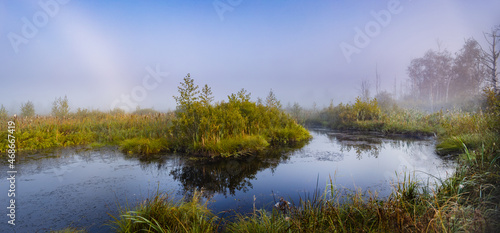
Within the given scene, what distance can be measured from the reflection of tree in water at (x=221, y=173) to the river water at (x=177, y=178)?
0.02 metres

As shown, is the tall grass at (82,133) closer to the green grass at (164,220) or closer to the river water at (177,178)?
the river water at (177,178)

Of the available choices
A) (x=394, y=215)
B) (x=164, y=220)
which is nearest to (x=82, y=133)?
(x=164, y=220)

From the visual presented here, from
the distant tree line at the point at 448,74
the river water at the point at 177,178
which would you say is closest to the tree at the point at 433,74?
the distant tree line at the point at 448,74

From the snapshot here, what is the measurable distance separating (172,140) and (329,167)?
6115 millimetres

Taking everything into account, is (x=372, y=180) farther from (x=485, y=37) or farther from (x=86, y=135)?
(x=485, y=37)

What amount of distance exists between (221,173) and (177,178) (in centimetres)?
114

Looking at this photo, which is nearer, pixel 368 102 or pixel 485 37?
pixel 485 37

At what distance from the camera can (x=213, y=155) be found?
833cm

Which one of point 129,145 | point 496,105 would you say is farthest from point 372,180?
point 129,145

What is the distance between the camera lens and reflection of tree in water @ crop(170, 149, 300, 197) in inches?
208

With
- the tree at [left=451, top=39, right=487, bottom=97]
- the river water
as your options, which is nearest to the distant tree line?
the tree at [left=451, top=39, right=487, bottom=97]

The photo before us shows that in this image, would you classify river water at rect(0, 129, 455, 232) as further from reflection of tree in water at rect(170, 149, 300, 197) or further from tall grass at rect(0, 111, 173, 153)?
tall grass at rect(0, 111, 173, 153)

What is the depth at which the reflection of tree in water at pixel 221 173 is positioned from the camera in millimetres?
5296

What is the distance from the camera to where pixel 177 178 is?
593 cm
